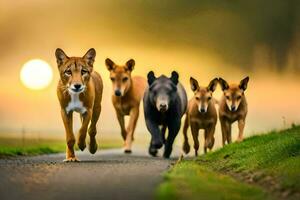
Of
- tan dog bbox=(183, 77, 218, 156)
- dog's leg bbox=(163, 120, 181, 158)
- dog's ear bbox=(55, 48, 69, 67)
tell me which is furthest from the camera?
tan dog bbox=(183, 77, 218, 156)

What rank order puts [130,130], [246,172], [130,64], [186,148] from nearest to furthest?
[246,172] < [130,64] < [130,130] < [186,148]

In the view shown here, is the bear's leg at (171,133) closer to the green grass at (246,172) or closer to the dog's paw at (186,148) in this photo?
the green grass at (246,172)

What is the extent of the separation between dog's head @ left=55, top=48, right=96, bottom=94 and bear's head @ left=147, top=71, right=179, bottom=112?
2.86 meters

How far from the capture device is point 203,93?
22641mm

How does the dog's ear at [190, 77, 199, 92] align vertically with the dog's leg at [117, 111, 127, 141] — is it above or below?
above

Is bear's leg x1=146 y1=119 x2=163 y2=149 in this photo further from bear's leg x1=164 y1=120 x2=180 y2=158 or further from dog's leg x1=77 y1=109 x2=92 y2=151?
dog's leg x1=77 y1=109 x2=92 y2=151

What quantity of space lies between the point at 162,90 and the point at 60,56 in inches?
141

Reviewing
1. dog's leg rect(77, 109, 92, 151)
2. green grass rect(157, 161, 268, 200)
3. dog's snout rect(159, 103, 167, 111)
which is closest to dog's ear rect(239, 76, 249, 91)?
dog's snout rect(159, 103, 167, 111)

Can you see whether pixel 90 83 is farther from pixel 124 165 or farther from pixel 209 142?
pixel 209 142

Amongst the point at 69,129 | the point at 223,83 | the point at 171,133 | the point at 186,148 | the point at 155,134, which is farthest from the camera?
the point at 186,148

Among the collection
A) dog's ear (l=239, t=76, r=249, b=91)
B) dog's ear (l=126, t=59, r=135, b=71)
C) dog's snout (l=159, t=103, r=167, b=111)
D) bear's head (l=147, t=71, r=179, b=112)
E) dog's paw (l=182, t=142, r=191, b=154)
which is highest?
dog's ear (l=126, t=59, r=135, b=71)

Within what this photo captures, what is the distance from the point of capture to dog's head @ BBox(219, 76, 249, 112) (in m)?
22.5

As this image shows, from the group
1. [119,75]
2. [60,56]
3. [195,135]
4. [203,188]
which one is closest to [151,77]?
[119,75]

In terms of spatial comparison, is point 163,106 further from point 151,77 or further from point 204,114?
point 204,114
